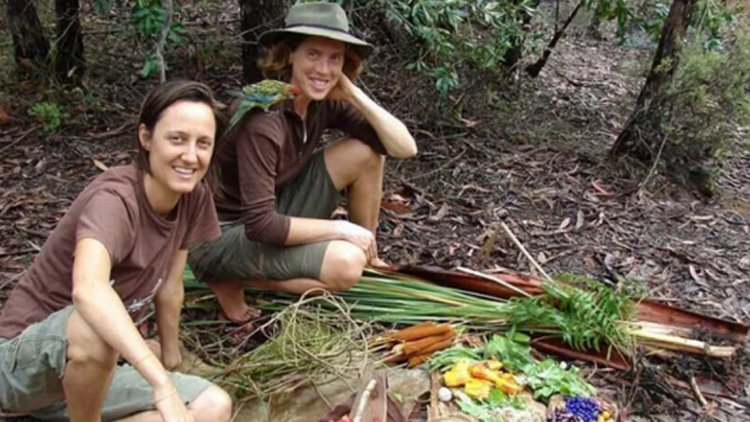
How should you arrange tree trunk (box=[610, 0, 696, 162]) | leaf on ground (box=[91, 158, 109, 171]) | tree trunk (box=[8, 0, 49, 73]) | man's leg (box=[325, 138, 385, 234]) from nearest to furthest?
man's leg (box=[325, 138, 385, 234]) → leaf on ground (box=[91, 158, 109, 171]) → tree trunk (box=[610, 0, 696, 162]) → tree trunk (box=[8, 0, 49, 73])

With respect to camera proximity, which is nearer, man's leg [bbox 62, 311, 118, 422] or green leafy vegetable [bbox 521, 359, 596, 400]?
man's leg [bbox 62, 311, 118, 422]

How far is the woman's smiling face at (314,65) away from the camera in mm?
2742

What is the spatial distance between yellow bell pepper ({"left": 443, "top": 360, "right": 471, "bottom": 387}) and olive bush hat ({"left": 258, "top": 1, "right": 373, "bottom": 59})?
1.23 meters

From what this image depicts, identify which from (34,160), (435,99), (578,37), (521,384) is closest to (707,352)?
(521,384)

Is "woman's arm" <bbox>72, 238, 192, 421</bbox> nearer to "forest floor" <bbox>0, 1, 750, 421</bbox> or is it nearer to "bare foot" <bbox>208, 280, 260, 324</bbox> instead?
"bare foot" <bbox>208, 280, 260, 324</bbox>

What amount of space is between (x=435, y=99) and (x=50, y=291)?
328 cm

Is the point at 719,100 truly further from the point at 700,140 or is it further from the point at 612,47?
the point at 612,47

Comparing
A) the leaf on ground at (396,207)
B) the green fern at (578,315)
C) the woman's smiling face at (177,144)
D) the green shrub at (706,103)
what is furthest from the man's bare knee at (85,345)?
the green shrub at (706,103)

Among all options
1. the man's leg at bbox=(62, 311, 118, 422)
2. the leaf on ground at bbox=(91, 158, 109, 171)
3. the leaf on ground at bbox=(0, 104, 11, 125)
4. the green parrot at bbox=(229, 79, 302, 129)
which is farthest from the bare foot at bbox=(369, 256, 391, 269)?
the leaf on ground at bbox=(0, 104, 11, 125)

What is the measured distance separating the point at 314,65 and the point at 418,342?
109 cm

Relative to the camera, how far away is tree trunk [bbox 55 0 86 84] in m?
4.67

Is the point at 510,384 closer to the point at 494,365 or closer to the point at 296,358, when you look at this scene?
the point at 494,365

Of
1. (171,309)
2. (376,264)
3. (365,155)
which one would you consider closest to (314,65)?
(365,155)

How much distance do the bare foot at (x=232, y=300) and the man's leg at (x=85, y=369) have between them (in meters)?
0.91
